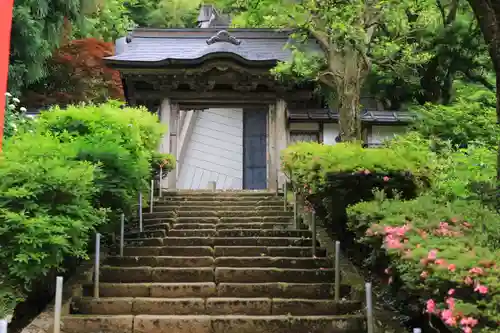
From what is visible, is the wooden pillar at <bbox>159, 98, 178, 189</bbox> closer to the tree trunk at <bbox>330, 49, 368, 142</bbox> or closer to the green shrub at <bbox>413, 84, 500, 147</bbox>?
the tree trunk at <bbox>330, 49, 368, 142</bbox>

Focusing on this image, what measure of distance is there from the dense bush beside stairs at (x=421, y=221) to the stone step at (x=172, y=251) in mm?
1837

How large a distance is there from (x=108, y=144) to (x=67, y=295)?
6.61ft

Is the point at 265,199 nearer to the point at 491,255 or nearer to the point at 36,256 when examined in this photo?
the point at 36,256

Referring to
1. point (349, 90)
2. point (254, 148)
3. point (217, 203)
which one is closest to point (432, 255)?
point (349, 90)

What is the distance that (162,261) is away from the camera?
296 inches

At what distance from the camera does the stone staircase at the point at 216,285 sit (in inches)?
224

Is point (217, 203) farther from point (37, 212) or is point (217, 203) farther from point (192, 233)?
point (37, 212)

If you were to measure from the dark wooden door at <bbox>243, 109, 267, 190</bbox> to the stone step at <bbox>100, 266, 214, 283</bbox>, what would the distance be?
10351 millimetres

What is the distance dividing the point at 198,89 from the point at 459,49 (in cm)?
680

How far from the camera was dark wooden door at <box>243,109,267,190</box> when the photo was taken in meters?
A: 17.6

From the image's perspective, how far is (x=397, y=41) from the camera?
10.8 meters

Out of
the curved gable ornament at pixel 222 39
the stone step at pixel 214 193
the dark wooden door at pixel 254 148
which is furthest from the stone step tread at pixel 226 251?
the dark wooden door at pixel 254 148

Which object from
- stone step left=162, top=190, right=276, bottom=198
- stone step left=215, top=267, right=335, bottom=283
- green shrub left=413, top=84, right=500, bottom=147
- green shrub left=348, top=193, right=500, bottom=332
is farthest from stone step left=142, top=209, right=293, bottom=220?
green shrub left=348, top=193, right=500, bottom=332

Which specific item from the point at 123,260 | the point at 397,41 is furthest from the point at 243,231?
the point at 397,41
